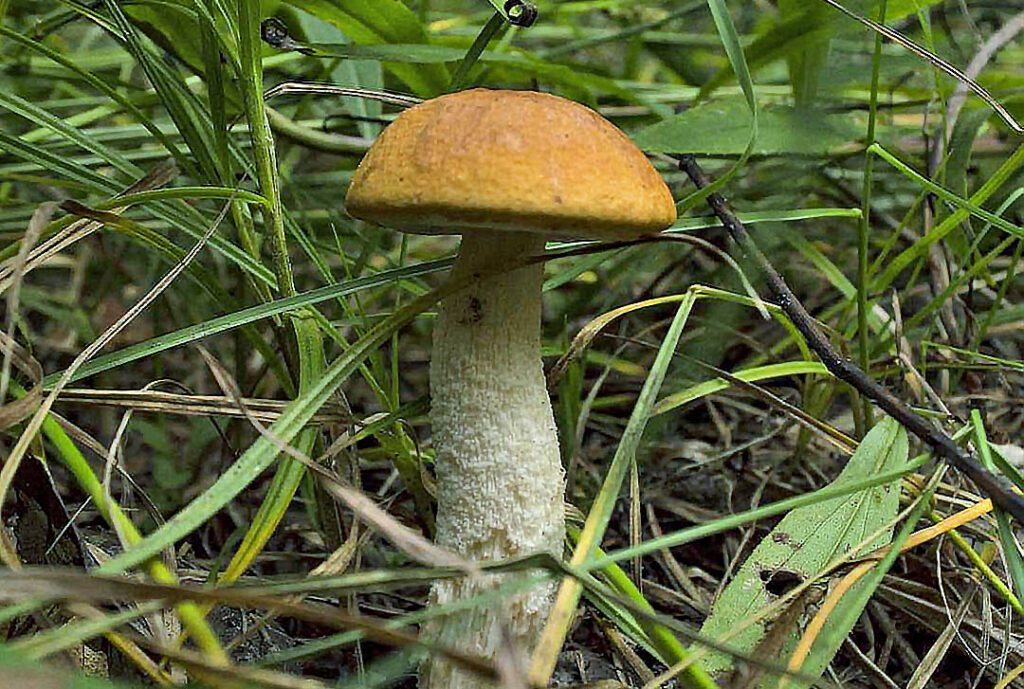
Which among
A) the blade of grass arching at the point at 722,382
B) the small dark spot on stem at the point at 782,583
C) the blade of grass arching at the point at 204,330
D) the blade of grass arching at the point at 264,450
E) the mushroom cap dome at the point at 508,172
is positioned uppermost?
the mushroom cap dome at the point at 508,172

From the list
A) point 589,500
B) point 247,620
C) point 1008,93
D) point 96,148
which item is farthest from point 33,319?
point 1008,93

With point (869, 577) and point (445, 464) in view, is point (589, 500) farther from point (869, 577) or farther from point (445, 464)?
point (869, 577)

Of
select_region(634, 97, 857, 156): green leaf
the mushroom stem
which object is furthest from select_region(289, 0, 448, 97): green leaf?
the mushroom stem

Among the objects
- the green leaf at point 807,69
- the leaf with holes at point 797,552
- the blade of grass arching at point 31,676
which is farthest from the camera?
the green leaf at point 807,69

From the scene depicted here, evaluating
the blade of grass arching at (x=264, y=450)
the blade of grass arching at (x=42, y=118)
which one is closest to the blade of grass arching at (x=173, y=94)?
the blade of grass arching at (x=42, y=118)

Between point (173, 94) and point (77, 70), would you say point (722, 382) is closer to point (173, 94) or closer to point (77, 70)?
point (173, 94)

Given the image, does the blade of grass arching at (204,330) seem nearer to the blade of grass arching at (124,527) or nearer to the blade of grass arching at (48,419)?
the blade of grass arching at (48,419)

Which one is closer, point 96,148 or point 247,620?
point 247,620
